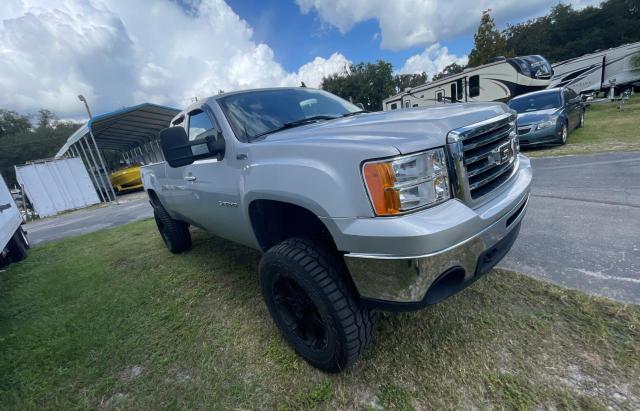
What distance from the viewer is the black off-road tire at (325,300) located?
5.27 ft

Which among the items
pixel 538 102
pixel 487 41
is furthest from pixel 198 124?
pixel 487 41

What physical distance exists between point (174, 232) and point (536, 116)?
27.2 ft


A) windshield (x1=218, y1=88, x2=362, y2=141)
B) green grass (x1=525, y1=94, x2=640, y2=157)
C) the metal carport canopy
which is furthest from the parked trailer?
green grass (x1=525, y1=94, x2=640, y2=157)

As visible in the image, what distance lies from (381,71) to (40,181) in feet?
154

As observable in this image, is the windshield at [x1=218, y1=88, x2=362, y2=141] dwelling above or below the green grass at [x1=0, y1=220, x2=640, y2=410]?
above

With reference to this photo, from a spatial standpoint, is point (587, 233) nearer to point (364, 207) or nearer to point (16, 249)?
point (364, 207)

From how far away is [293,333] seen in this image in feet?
6.58

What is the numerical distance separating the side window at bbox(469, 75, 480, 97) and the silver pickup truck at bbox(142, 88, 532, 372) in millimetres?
15790

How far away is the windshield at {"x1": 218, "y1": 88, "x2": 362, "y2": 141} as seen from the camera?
233 centimetres

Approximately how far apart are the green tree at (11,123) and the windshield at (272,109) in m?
62.9

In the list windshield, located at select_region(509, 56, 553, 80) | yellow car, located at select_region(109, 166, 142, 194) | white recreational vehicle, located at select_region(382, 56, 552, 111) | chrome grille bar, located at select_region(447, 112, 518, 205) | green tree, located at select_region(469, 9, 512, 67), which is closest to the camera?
chrome grille bar, located at select_region(447, 112, 518, 205)

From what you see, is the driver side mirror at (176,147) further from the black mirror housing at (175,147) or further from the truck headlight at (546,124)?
the truck headlight at (546,124)

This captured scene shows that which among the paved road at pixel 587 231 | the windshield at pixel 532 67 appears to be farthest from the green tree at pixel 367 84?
the paved road at pixel 587 231

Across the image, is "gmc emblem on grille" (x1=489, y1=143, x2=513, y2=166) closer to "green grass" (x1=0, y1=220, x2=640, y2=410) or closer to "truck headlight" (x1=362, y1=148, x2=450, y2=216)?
"truck headlight" (x1=362, y1=148, x2=450, y2=216)
